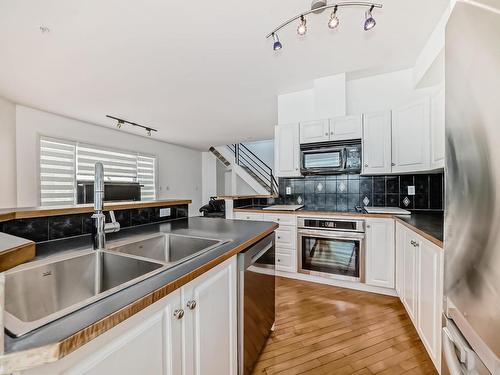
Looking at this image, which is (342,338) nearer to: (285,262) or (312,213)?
(285,262)

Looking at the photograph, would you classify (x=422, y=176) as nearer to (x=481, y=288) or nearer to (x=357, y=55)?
(x=357, y=55)

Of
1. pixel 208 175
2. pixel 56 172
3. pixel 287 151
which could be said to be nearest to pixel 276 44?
pixel 287 151

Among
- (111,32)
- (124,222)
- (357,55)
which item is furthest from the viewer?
(357,55)

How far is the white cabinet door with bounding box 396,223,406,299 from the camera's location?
6.64 feet

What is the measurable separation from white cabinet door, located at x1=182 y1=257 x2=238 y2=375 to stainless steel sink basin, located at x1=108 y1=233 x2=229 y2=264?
0.22 meters

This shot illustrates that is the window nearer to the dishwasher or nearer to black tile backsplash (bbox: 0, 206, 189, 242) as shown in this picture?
black tile backsplash (bbox: 0, 206, 189, 242)

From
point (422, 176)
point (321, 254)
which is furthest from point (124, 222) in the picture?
point (422, 176)

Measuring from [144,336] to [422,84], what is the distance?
329 cm

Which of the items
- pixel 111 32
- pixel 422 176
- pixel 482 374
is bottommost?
pixel 482 374

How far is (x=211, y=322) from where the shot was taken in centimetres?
95

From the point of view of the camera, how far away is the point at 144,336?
25.0 inches

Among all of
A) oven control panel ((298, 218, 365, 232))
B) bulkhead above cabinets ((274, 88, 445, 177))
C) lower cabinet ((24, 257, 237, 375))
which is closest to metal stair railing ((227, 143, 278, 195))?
bulkhead above cabinets ((274, 88, 445, 177))

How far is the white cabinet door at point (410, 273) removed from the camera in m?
1.65

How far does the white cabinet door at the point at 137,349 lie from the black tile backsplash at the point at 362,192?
2.50 metres
